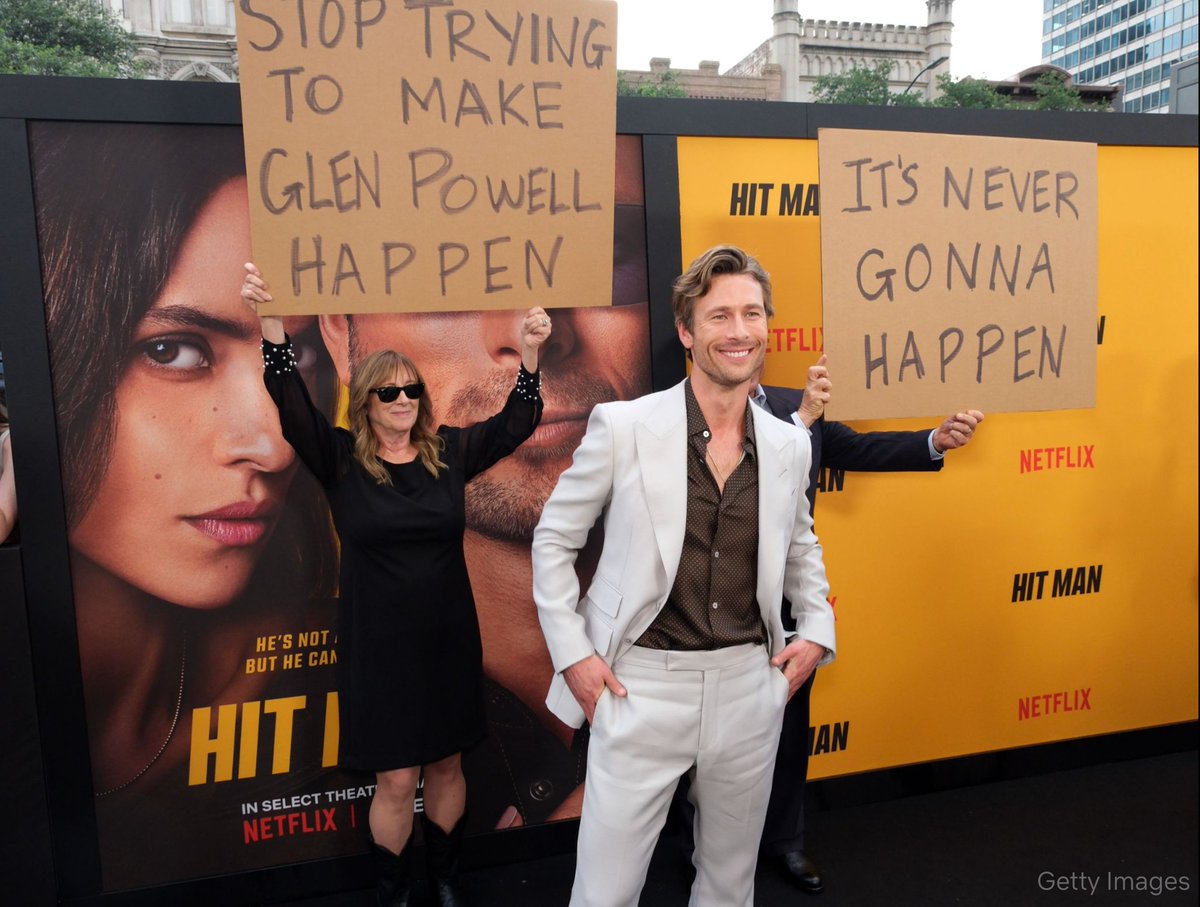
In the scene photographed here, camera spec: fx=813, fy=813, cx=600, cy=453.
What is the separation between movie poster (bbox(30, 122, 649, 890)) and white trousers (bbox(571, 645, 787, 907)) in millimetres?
904

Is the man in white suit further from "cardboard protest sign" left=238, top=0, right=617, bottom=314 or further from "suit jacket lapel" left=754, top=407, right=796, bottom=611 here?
"cardboard protest sign" left=238, top=0, right=617, bottom=314

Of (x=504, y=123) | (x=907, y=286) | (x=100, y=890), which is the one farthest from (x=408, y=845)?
(x=907, y=286)

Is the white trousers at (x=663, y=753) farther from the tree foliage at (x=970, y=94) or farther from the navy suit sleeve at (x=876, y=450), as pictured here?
the tree foliage at (x=970, y=94)

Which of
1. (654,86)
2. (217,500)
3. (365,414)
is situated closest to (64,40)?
(217,500)

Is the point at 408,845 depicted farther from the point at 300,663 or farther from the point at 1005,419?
the point at 1005,419

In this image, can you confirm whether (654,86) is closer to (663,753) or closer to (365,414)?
(365,414)

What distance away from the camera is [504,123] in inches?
78.7

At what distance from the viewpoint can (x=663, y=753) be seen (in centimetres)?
167

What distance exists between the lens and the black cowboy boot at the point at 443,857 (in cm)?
228

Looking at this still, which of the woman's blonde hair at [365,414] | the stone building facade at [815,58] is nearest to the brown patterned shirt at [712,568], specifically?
the woman's blonde hair at [365,414]

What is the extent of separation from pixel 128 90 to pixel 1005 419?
9.47ft

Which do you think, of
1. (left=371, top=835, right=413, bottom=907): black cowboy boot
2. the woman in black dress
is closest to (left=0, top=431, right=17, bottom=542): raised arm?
the woman in black dress

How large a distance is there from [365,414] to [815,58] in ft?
7.45

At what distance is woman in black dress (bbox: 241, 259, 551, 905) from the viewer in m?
2.05
